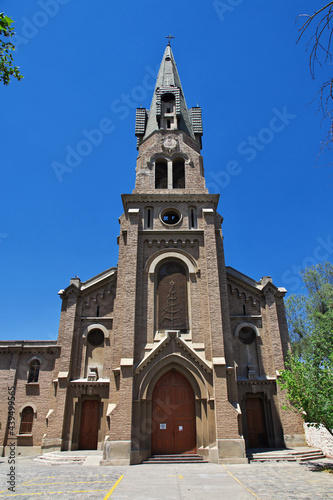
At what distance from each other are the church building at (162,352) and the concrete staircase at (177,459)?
1.20 feet

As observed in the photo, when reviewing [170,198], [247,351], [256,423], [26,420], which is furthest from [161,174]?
[26,420]

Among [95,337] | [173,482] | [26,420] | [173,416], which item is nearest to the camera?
[173,482]

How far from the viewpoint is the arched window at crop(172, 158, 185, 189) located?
2541 cm

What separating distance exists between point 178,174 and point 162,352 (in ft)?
46.0

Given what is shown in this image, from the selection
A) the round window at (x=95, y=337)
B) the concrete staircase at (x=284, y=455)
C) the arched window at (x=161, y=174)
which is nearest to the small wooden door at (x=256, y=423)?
the concrete staircase at (x=284, y=455)

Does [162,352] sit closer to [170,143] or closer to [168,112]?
[170,143]

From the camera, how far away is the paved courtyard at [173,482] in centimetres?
971

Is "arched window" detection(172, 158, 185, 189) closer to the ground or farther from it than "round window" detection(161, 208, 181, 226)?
farther from it

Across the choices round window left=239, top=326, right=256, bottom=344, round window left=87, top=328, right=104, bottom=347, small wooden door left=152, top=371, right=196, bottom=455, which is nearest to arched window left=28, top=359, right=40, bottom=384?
round window left=87, top=328, right=104, bottom=347

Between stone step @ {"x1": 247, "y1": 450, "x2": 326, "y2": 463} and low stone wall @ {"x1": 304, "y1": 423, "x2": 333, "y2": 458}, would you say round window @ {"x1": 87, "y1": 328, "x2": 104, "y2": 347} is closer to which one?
stone step @ {"x1": 247, "y1": 450, "x2": 326, "y2": 463}

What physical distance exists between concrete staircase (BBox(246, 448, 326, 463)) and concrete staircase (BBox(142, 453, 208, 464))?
2.42 m

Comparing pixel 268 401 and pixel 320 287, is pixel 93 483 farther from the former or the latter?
pixel 320 287

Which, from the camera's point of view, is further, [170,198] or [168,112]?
[168,112]

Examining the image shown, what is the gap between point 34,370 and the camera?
22.5 metres
